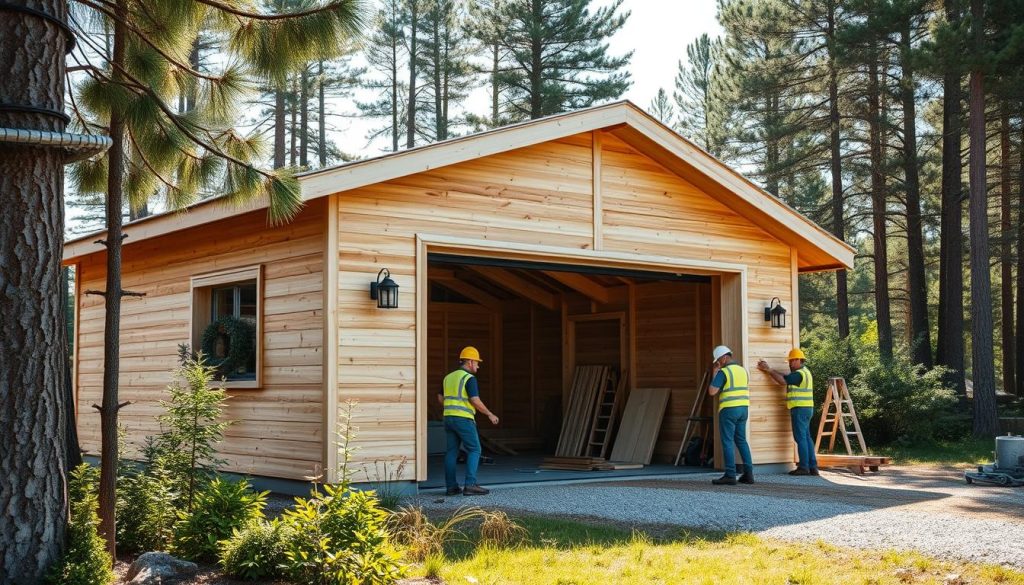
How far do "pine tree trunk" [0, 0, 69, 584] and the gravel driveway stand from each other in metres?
4.28

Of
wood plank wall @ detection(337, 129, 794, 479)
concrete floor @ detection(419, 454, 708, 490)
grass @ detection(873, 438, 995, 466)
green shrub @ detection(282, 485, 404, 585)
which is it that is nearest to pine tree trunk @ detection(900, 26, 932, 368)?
grass @ detection(873, 438, 995, 466)

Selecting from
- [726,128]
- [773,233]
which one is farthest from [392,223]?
[726,128]

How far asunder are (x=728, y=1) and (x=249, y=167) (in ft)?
78.2

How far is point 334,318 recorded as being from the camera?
398 inches

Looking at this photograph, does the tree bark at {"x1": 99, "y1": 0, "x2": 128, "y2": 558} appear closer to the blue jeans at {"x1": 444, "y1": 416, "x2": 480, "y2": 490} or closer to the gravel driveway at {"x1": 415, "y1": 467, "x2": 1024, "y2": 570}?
the gravel driveway at {"x1": 415, "y1": 467, "x2": 1024, "y2": 570}

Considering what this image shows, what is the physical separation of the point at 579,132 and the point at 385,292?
3165 millimetres

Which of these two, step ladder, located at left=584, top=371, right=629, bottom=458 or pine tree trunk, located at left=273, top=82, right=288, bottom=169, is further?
pine tree trunk, located at left=273, top=82, right=288, bottom=169

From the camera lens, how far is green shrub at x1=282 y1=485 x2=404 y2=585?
19.0ft

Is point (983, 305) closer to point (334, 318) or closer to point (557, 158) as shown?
point (557, 158)

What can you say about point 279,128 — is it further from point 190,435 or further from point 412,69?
point 190,435

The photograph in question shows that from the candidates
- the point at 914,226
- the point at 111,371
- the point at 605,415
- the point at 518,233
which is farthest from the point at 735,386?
the point at 914,226

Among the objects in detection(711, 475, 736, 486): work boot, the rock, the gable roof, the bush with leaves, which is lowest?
detection(711, 475, 736, 486): work boot

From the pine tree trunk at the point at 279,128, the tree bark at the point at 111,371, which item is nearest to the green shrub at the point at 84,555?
the tree bark at the point at 111,371

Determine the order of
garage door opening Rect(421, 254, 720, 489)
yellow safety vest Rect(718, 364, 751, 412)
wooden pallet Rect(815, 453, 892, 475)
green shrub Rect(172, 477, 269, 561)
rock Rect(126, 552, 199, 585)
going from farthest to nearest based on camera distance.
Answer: garage door opening Rect(421, 254, 720, 489)
wooden pallet Rect(815, 453, 892, 475)
yellow safety vest Rect(718, 364, 751, 412)
green shrub Rect(172, 477, 269, 561)
rock Rect(126, 552, 199, 585)
